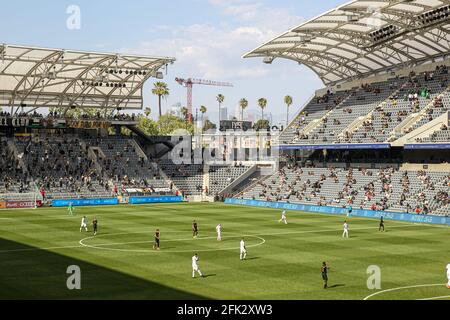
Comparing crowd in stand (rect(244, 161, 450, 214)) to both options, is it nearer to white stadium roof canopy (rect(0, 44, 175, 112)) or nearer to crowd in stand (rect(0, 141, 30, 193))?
white stadium roof canopy (rect(0, 44, 175, 112))

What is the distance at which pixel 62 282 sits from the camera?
106 ft

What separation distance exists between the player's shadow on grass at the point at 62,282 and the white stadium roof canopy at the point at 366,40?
4076 cm

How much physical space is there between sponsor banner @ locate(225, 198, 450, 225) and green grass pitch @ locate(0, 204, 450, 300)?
2.63 m

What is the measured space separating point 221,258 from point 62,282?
11.2 metres

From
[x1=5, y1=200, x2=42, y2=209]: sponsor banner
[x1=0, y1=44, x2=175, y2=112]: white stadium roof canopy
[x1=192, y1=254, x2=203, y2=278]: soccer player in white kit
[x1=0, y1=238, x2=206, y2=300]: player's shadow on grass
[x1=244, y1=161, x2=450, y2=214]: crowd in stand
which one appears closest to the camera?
[x1=0, y1=238, x2=206, y2=300]: player's shadow on grass

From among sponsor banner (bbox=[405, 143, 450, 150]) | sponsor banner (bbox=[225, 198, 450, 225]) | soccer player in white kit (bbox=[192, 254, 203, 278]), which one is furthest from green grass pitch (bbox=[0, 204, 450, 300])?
sponsor banner (bbox=[405, 143, 450, 150])

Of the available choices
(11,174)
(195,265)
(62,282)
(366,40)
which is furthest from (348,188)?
(62,282)

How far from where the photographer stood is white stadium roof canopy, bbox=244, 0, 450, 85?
2640 inches

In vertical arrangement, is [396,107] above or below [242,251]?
above

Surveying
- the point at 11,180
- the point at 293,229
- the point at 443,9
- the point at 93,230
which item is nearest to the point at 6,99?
the point at 11,180

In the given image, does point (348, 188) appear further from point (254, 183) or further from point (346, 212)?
point (254, 183)

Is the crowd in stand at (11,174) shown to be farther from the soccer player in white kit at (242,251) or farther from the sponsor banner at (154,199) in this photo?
the soccer player in white kit at (242,251)

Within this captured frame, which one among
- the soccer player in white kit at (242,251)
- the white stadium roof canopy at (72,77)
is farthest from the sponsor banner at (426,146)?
the soccer player in white kit at (242,251)
